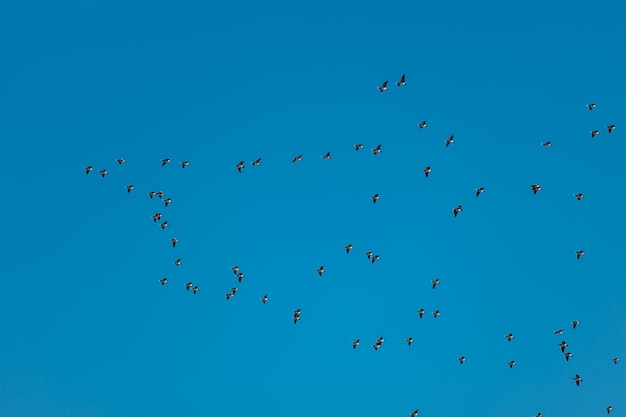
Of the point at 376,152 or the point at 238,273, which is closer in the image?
the point at 376,152

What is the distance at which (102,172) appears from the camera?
425ft

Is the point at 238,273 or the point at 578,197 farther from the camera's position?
the point at 238,273

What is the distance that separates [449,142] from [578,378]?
34215 millimetres

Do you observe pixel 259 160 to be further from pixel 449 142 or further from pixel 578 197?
pixel 578 197

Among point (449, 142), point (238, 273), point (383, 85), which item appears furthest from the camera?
point (238, 273)

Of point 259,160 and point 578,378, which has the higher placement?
point 259,160

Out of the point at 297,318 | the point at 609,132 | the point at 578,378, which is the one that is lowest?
the point at 578,378

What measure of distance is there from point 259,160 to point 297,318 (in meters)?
20.0

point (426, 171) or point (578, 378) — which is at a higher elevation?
point (426, 171)

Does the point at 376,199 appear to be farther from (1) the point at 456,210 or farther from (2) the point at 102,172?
(2) the point at 102,172

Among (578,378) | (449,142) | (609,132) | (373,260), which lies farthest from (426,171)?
(578,378)

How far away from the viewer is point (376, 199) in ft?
436

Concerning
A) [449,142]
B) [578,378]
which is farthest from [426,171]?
[578,378]

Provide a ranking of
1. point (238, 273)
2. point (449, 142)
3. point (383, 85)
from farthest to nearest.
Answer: point (238, 273) < point (449, 142) < point (383, 85)
